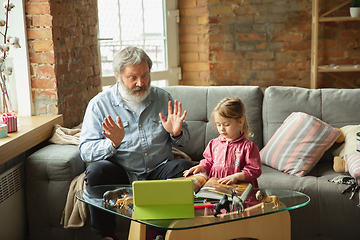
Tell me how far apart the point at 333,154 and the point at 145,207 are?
4.79 feet

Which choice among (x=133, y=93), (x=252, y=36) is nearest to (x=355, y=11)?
(x=252, y=36)

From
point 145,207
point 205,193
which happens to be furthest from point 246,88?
point 145,207

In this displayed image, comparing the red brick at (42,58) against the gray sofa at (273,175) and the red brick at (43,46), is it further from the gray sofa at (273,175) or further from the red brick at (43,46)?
the gray sofa at (273,175)

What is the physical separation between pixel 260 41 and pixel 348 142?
1907mm

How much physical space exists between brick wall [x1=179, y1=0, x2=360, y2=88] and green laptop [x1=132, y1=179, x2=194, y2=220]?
2784mm

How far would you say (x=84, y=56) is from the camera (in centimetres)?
296

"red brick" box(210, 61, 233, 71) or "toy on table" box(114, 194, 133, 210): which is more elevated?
"red brick" box(210, 61, 233, 71)

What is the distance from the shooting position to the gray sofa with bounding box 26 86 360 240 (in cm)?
202

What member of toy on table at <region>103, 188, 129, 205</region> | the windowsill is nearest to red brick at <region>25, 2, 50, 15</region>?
the windowsill

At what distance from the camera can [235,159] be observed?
6.26 ft

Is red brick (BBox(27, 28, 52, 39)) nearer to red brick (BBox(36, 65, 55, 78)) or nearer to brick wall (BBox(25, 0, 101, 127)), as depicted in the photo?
brick wall (BBox(25, 0, 101, 127))

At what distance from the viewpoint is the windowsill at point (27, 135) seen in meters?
1.94

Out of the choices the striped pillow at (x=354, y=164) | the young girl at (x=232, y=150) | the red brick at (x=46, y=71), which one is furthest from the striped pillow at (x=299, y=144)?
the red brick at (x=46, y=71)

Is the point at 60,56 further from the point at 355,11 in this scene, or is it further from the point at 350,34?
the point at 350,34
